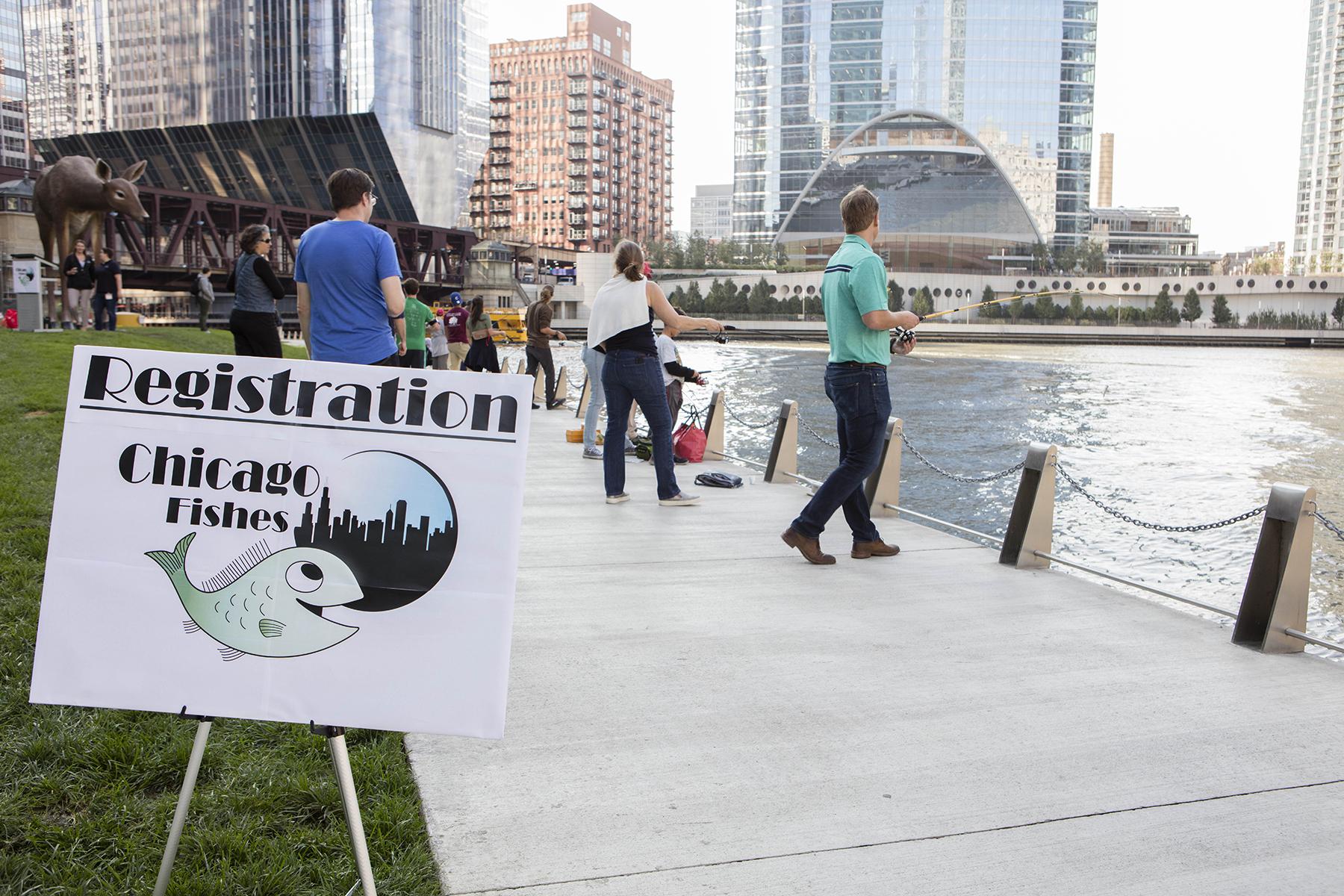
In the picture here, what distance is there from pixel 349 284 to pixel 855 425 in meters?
3.12

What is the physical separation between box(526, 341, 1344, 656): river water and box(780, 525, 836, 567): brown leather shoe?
1.12 metres

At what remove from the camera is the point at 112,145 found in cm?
10656

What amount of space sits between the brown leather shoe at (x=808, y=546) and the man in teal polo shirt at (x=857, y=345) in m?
0.21

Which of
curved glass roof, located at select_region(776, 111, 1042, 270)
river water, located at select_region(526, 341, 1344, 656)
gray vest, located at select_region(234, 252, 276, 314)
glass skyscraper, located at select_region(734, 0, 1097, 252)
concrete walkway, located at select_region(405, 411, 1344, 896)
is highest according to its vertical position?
glass skyscraper, located at select_region(734, 0, 1097, 252)

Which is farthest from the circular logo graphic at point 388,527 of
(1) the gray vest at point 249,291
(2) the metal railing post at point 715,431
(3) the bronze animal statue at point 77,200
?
(3) the bronze animal statue at point 77,200

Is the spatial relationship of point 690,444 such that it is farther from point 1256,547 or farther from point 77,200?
point 77,200

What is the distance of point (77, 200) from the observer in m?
27.4

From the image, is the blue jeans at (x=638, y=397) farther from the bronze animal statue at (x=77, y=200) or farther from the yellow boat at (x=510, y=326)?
the yellow boat at (x=510, y=326)

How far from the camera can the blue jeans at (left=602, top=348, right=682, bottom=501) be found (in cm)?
847

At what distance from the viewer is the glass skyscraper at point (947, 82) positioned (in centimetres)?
14675

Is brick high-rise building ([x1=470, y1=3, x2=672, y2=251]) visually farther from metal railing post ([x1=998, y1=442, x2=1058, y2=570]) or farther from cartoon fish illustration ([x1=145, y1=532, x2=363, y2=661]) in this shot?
Result: cartoon fish illustration ([x1=145, y1=532, x2=363, y2=661])

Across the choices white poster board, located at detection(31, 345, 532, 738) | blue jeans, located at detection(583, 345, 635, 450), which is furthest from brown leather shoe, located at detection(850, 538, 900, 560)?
white poster board, located at detection(31, 345, 532, 738)

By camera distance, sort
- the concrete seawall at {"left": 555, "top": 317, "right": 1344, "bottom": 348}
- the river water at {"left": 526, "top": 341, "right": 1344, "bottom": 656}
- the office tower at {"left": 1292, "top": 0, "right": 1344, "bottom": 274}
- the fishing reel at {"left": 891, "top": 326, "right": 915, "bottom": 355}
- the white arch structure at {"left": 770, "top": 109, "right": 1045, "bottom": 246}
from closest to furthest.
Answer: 1. the fishing reel at {"left": 891, "top": 326, "right": 915, "bottom": 355}
2. the river water at {"left": 526, "top": 341, "right": 1344, "bottom": 656}
3. the concrete seawall at {"left": 555, "top": 317, "right": 1344, "bottom": 348}
4. the white arch structure at {"left": 770, "top": 109, "right": 1045, "bottom": 246}
5. the office tower at {"left": 1292, "top": 0, "right": 1344, "bottom": 274}

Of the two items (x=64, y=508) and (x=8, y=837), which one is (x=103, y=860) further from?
(x=64, y=508)
